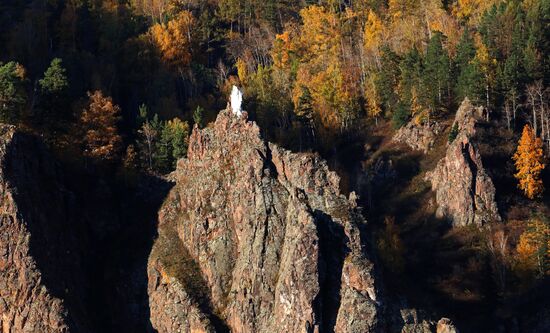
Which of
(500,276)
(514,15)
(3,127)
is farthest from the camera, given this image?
(514,15)

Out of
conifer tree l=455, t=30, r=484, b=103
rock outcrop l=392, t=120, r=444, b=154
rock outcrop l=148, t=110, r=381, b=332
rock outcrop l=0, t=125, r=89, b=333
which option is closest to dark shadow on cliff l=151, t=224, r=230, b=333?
rock outcrop l=148, t=110, r=381, b=332

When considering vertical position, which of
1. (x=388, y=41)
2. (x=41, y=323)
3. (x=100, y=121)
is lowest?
(x=41, y=323)

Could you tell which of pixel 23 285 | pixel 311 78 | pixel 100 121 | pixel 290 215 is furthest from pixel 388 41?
pixel 23 285

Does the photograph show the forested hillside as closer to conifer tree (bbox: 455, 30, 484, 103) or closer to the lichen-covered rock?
conifer tree (bbox: 455, 30, 484, 103)

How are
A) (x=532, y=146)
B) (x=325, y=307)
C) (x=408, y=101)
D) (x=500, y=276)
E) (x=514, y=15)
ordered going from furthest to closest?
1. (x=514, y=15)
2. (x=408, y=101)
3. (x=532, y=146)
4. (x=500, y=276)
5. (x=325, y=307)

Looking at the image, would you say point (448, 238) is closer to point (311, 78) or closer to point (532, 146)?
point (532, 146)

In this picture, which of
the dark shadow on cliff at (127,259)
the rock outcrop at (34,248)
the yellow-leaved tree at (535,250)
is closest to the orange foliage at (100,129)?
the dark shadow on cliff at (127,259)
